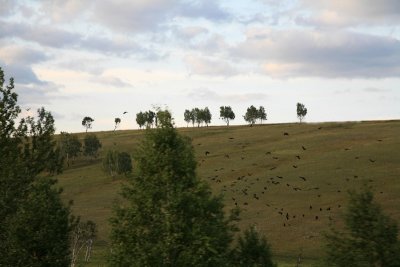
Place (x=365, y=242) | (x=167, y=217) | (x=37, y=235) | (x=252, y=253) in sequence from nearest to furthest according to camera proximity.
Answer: (x=167, y=217)
(x=365, y=242)
(x=37, y=235)
(x=252, y=253)

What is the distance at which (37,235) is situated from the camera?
26.5 m

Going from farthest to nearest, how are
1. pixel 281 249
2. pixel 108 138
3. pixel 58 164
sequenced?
pixel 108 138, pixel 281 249, pixel 58 164

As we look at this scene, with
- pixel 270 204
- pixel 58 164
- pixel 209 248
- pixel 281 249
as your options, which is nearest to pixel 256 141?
pixel 270 204

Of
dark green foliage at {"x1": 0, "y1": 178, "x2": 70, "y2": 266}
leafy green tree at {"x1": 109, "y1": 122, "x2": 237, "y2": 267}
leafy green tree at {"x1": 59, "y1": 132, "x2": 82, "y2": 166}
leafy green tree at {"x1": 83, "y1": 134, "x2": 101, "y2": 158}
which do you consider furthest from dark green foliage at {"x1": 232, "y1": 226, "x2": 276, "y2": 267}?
leafy green tree at {"x1": 83, "y1": 134, "x2": 101, "y2": 158}

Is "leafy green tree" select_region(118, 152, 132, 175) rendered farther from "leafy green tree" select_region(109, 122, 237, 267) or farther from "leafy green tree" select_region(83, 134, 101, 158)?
"leafy green tree" select_region(109, 122, 237, 267)

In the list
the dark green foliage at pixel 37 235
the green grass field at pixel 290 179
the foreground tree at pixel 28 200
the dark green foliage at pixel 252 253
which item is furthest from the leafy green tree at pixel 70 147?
the dark green foliage at pixel 252 253

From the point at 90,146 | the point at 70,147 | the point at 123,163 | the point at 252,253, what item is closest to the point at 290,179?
the point at 123,163

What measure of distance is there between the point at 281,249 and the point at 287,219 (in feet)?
38.8

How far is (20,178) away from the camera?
30.2 meters

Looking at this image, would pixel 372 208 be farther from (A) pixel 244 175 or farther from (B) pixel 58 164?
(A) pixel 244 175

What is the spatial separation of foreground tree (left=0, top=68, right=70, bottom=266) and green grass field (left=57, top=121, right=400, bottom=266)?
16.3 metres

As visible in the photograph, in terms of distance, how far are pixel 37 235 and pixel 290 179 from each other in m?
74.3

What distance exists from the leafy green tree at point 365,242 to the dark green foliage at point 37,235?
1356 cm

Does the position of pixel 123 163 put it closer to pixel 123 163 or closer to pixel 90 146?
pixel 123 163
